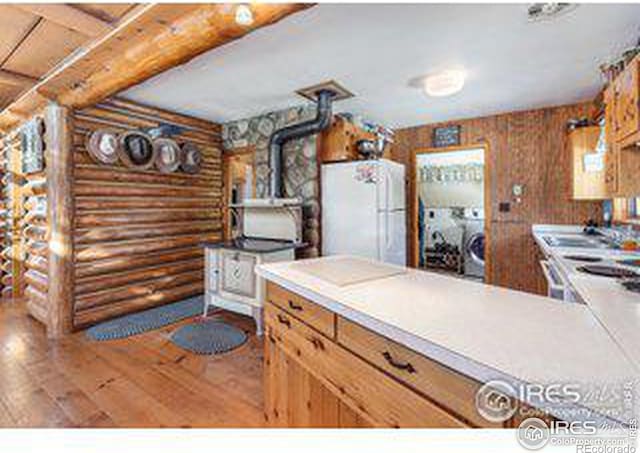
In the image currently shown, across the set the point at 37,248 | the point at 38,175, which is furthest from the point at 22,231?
the point at 38,175

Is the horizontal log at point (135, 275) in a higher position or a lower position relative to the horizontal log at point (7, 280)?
higher

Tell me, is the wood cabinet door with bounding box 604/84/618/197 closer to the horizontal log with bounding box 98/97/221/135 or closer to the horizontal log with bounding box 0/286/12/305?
the horizontal log with bounding box 98/97/221/135

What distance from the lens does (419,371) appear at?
86 cm

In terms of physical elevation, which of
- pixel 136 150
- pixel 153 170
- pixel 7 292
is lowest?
pixel 7 292

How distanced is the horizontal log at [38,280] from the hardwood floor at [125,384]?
50cm

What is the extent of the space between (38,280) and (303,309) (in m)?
3.61

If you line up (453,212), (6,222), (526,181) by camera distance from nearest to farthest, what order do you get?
(526,181), (6,222), (453,212)

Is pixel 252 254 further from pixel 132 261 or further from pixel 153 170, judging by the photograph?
pixel 153 170

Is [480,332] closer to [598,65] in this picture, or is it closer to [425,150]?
[598,65]

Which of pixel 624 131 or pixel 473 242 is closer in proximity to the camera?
pixel 624 131

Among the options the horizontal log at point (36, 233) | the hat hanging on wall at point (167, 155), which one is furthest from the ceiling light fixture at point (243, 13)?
the horizontal log at point (36, 233)

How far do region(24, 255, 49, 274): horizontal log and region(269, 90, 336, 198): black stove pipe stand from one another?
98.8 inches

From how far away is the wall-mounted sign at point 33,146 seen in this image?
322 centimetres

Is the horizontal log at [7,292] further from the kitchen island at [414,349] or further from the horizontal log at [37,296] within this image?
the kitchen island at [414,349]
